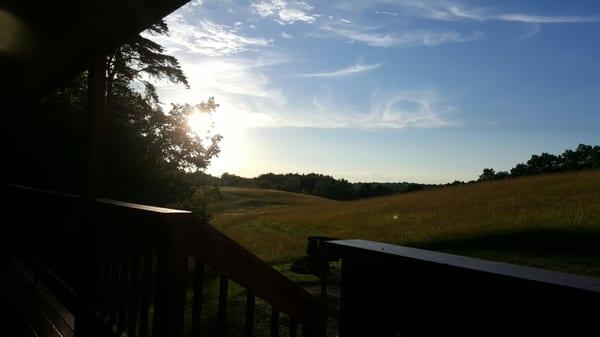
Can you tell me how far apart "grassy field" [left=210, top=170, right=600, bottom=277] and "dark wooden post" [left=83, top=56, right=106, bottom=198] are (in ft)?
38.0

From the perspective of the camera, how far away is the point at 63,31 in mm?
3754

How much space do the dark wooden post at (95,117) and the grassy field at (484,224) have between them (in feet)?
38.0

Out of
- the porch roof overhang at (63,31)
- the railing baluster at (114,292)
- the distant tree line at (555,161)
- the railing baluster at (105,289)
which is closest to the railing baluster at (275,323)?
the railing baluster at (114,292)

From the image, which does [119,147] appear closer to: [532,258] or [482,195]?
[532,258]

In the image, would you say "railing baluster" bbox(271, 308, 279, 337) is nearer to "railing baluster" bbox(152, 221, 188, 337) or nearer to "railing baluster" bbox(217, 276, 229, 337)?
"railing baluster" bbox(217, 276, 229, 337)

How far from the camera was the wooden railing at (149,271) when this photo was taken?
82.6 inches

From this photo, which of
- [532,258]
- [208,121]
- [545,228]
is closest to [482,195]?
[545,228]

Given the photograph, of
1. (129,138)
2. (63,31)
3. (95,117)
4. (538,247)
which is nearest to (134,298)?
(95,117)

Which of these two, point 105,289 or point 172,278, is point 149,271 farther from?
point 105,289

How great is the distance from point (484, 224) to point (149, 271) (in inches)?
780

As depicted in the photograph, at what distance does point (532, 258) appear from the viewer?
45.8ft

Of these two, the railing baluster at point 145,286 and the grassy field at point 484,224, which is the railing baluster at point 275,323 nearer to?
the railing baluster at point 145,286

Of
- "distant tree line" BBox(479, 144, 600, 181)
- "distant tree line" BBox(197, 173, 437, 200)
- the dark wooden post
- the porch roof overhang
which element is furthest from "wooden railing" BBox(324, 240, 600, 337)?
"distant tree line" BBox(197, 173, 437, 200)

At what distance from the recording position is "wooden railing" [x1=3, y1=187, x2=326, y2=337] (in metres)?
2.10
